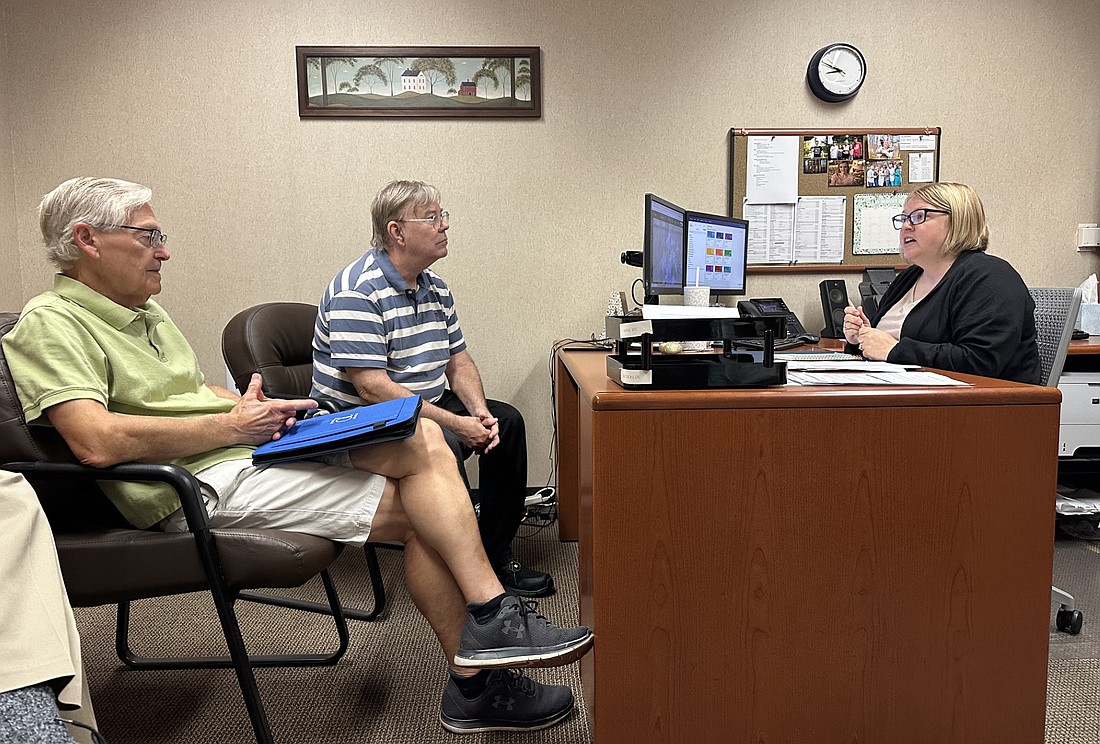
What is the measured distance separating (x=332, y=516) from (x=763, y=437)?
0.85m

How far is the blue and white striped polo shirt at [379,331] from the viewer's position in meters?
2.26

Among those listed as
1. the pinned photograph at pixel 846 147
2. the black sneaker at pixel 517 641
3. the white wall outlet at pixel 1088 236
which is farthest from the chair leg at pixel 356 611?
the white wall outlet at pixel 1088 236

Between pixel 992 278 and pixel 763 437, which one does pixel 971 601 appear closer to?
pixel 763 437

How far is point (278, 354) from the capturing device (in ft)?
8.13

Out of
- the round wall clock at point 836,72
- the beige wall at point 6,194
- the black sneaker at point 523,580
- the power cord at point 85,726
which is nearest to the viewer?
the power cord at point 85,726

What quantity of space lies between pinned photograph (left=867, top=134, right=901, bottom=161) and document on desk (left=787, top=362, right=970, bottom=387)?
190 centimetres

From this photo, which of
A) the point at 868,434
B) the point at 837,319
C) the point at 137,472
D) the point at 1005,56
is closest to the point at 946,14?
the point at 1005,56

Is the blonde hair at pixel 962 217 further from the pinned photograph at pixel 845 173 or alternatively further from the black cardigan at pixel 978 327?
the pinned photograph at pixel 845 173

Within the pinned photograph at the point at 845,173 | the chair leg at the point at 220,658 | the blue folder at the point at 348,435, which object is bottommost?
the chair leg at the point at 220,658

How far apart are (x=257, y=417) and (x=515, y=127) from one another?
1954mm

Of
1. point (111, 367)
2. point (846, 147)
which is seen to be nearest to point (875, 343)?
point (846, 147)

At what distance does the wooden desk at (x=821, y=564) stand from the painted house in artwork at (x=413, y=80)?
7.18 feet

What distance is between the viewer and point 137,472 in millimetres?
1453

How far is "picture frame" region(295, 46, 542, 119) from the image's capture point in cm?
315
